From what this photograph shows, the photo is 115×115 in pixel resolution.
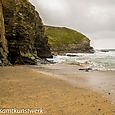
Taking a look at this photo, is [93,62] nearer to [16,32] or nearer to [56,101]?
[16,32]

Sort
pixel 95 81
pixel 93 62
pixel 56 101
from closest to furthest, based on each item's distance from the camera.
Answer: pixel 56 101 → pixel 95 81 → pixel 93 62

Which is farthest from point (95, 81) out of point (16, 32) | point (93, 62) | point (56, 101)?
point (93, 62)

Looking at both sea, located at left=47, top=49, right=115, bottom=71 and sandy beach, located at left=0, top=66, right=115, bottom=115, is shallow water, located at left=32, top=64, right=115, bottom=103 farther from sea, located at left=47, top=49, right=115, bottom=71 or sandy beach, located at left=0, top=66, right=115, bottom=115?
sea, located at left=47, top=49, right=115, bottom=71

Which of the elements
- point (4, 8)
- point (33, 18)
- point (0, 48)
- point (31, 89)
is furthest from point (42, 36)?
point (31, 89)

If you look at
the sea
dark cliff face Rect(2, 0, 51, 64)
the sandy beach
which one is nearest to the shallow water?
the sandy beach

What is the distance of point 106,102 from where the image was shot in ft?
49.5

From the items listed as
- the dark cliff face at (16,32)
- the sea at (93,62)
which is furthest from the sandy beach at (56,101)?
the dark cliff face at (16,32)

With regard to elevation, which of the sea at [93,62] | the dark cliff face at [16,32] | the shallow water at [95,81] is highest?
the dark cliff face at [16,32]

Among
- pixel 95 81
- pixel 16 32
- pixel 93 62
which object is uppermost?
pixel 16 32

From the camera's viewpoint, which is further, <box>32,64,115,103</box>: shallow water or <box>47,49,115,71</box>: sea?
<box>47,49,115,71</box>: sea

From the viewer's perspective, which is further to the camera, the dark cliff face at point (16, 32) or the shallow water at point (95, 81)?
the dark cliff face at point (16, 32)

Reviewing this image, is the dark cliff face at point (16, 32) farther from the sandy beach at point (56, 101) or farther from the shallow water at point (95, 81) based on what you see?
the sandy beach at point (56, 101)

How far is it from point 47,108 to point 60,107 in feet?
2.19

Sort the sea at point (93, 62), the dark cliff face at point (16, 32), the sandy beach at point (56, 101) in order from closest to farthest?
the sandy beach at point (56, 101), the sea at point (93, 62), the dark cliff face at point (16, 32)
